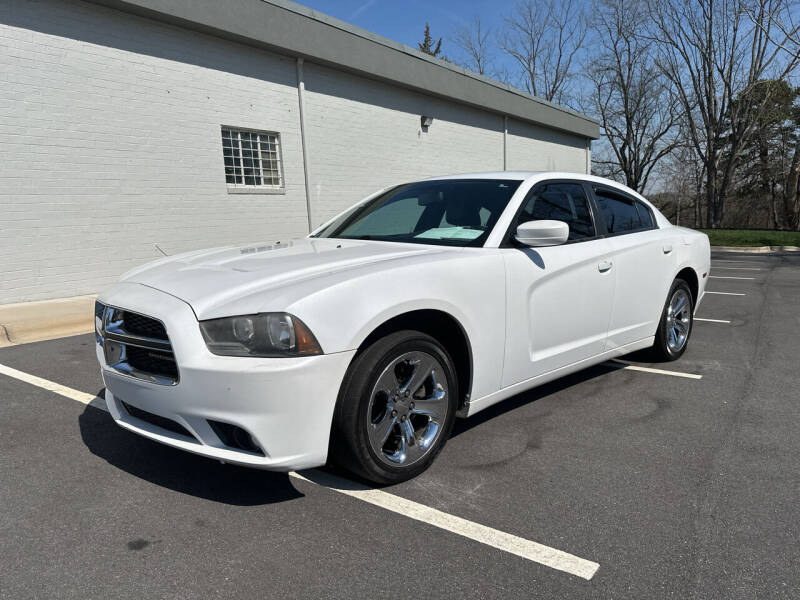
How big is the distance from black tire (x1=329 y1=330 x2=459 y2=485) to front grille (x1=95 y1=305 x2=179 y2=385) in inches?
30.3

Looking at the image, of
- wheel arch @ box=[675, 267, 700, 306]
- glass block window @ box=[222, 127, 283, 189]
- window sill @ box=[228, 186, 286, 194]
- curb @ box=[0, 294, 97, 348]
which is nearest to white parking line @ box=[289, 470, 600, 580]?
wheel arch @ box=[675, 267, 700, 306]

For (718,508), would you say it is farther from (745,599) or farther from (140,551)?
(140,551)

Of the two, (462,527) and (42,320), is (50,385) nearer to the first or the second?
(42,320)

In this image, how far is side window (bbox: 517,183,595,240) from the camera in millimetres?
3773

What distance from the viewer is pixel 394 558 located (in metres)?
2.35

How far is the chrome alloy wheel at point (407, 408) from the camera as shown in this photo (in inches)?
111

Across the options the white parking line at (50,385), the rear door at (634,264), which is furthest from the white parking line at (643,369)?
the white parking line at (50,385)

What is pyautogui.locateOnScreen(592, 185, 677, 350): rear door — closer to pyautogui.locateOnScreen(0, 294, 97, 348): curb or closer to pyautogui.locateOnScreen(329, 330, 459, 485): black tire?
pyautogui.locateOnScreen(329, 330, 459, 485): black tire

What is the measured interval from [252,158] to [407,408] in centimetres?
901

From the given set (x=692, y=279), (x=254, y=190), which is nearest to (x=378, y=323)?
(x=692, y=279)

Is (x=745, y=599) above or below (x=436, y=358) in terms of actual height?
below

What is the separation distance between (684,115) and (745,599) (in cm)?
3686

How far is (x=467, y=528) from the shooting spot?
8.45ft

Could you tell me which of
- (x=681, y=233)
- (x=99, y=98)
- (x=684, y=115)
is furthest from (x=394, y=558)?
(x=684, y=115)
